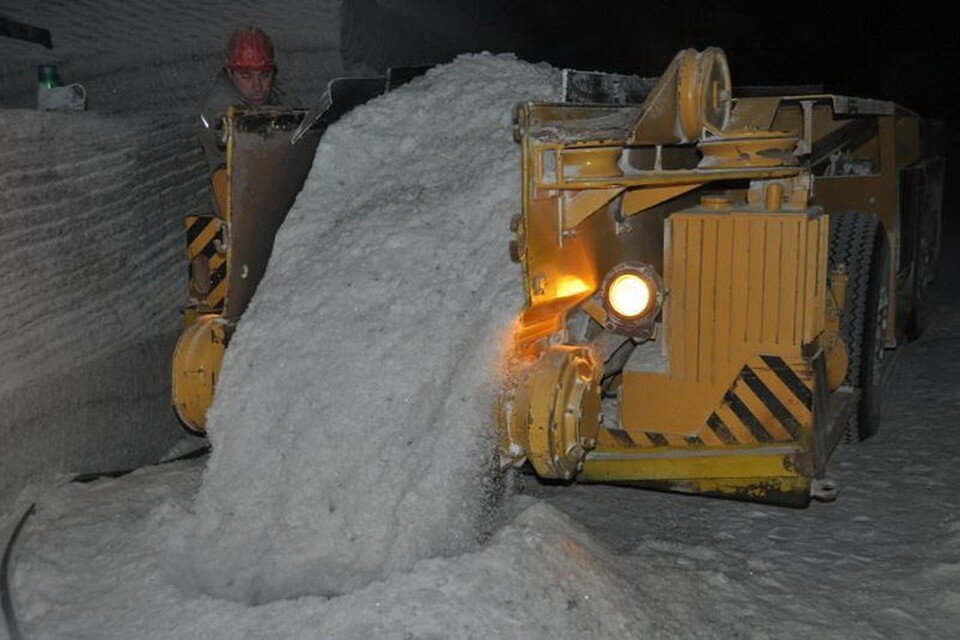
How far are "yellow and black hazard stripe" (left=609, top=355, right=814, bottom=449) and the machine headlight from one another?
41 cm

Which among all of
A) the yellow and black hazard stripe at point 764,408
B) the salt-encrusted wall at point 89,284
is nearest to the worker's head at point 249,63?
the salt-encrusted wall at point 89,284

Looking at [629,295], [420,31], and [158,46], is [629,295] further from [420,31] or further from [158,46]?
[420,31]

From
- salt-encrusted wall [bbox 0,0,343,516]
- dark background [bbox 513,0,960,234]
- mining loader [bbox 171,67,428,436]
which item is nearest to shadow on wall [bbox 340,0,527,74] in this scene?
dark background [bbox 513,0,960,234]

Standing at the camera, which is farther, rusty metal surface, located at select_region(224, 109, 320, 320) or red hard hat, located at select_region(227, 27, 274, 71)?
red hard hat, located at select_region(227, 27, 274, 71)

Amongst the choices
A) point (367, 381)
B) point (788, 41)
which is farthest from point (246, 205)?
point (788, 41)

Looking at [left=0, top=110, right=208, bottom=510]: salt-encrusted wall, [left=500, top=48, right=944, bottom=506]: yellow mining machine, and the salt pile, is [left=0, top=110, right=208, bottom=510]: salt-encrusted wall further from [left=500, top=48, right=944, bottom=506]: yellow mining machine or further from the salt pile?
[left=500, top=48, right=944, bottom=506]: yellow mining machine

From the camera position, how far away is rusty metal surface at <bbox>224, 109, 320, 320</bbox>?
12.0 ft

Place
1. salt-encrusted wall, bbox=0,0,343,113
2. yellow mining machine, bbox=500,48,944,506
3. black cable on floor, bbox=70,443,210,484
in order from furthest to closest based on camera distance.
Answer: salt-encrusted wall, bbox=0,0,343,113 → black cable on floor, bbox=70,443,210,484 → yellow mining machine, bbox=500,48,944,506

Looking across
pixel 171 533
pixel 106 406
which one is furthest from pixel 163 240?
pixel 171 533

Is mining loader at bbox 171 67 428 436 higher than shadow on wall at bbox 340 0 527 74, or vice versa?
shadow on wall at bbox 340 0 527 74

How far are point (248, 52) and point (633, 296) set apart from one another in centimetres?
273

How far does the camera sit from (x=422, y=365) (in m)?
3.11

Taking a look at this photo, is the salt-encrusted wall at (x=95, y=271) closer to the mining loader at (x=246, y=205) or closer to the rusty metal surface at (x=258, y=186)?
the mining loader at (x=246, y=205)

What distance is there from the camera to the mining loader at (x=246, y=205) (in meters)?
3.67
